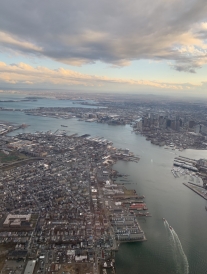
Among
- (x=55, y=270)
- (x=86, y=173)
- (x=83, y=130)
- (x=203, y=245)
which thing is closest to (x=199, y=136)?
(x=83, y=130)

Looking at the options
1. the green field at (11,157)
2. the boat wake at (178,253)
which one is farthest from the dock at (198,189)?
the green field at (11,157)

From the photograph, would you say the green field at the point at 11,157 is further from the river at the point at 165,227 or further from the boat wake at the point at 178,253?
the boat wake at the point at 178,253

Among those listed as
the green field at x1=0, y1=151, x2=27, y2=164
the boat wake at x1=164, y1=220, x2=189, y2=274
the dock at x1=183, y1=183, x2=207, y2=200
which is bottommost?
the green field at x1=0, y1=151, x2=27, y2=164

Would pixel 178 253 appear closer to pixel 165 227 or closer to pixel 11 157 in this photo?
pixel 165 227

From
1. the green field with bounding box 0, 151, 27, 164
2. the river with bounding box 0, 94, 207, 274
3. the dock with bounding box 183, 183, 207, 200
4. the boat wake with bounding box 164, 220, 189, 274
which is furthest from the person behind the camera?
the green field with bounding box 0, 151, 27, 164

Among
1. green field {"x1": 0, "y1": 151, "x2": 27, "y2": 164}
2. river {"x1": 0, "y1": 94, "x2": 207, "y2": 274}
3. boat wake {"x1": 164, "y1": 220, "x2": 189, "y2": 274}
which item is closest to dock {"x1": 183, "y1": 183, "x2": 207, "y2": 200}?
river {"x1": 0, "y1": 94, "x2": 207, "y2": 274}

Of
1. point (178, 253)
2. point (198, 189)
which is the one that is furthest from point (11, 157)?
point (178, 253)

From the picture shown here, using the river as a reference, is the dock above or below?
above

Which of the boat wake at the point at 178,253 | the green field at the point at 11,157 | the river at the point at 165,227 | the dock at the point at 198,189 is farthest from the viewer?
the green field at the point at 11,157

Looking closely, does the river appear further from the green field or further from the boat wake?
the green field
